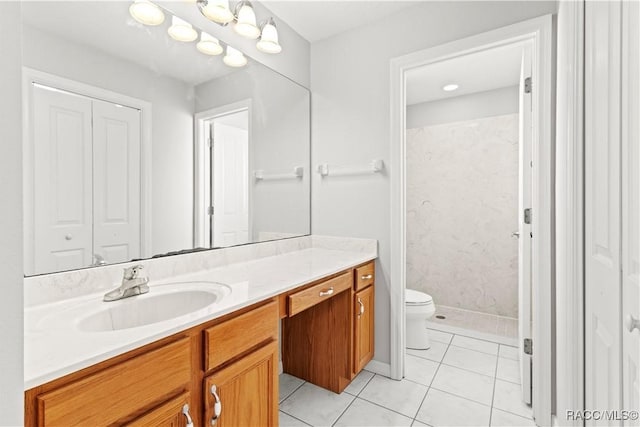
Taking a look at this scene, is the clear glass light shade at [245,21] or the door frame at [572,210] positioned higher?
the clear glass light shade at [245,21]

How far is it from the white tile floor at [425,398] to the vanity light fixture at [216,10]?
6.84 ft

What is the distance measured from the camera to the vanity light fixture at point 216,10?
1542 millimetres

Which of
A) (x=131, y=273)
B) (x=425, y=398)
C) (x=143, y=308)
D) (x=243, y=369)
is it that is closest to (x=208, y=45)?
(x=131, y=273)

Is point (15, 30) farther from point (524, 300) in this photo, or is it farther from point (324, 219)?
point (524, 300)

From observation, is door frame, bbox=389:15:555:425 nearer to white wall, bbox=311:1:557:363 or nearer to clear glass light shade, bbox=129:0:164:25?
white wall, bbox=311:1:557:363

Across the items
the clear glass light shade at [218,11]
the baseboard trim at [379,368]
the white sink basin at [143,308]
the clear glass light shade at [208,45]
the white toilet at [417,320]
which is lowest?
the baseboard trim at [379,368]

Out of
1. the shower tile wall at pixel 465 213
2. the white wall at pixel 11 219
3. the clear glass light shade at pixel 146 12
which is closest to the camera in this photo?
the white wall at pixel 11 219

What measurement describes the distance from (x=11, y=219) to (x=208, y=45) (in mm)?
1486

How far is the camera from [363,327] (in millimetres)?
1938

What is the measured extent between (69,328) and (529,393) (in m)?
2.11

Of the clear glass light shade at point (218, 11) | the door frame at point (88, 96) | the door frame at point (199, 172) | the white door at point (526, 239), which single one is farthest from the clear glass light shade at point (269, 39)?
the white door at point (526, 239)

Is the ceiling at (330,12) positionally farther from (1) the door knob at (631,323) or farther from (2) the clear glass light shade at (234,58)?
(1) the door knob at (631,323)

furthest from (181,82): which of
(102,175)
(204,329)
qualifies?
(204,329)

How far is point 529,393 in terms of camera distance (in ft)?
5.57
